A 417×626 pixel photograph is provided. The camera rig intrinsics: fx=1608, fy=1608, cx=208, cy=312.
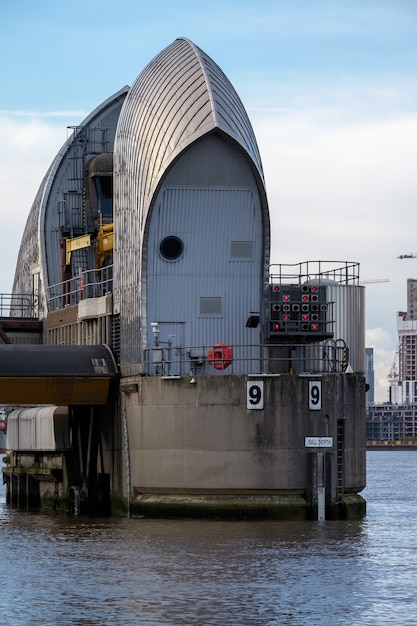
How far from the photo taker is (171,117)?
58.5 m

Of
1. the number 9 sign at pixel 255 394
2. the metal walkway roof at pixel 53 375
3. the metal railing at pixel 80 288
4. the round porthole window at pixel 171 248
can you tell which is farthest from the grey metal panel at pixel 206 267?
the metal railing at pixel 80 288

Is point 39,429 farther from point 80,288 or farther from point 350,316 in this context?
point 350,316

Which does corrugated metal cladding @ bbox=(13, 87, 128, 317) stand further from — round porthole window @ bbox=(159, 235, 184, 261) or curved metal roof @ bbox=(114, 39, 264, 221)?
round porthole window @ bbox=(159, 235, 184, 261)

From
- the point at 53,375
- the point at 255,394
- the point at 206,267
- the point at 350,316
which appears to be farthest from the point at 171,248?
the point at 350,316

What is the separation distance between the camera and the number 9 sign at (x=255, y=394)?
2101 inches

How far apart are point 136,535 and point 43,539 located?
3211 millimetres

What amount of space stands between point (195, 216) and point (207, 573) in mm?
19984

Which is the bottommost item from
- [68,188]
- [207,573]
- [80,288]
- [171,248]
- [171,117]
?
[207,573]

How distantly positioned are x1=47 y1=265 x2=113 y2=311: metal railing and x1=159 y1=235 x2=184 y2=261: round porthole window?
7188mm

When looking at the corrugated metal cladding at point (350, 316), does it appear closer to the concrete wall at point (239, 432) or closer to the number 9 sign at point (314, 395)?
the number 9 sign at point (314, 395)

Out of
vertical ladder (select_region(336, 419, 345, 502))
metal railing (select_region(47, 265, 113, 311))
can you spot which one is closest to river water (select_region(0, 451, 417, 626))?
vertical ladder (select_region(336, 419, 345, 502))

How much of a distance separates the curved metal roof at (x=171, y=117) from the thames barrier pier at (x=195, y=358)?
0.28 feet

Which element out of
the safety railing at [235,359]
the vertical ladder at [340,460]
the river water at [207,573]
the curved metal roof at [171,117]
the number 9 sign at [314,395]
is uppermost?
the curved metal roof at [171,117]

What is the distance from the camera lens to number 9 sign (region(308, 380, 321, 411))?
5372cm
